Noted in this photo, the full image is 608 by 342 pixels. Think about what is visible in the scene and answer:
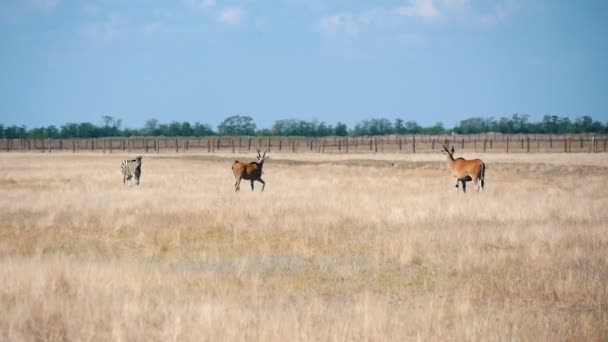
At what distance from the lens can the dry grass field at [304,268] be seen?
7.62m

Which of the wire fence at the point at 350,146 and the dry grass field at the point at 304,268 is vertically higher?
the wire fence at the point at 350,146

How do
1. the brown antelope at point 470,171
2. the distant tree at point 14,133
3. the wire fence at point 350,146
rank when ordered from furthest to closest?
1. the distant tree at point 14,133
2. the wire fence at point 350,146
3. the brown antelope at point 470,171

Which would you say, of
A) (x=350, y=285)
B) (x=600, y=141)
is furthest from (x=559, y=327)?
(x=600, y=141)

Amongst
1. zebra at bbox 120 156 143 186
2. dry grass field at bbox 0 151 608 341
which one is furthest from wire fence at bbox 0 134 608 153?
dry grass field at bbox 0 151 608 341

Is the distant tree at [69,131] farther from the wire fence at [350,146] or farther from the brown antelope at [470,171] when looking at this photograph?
the brown antelope at [470,171]

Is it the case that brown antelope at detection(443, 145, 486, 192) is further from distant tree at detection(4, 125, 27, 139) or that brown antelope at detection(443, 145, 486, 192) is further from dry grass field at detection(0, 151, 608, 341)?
distant tree at detection(4, 125, 27, 139)

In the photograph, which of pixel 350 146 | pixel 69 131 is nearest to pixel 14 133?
pixel 69 131

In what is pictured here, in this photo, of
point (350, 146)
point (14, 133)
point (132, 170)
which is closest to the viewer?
point (132, 170)

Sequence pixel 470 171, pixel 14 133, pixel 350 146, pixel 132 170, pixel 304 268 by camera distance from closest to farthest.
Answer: pixel 304 268 → pixel 470 171 → pixel 132 170 → pixel 350 146 → pixel 14 133

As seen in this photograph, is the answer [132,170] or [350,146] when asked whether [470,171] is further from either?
[350,146]

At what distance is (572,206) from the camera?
1920cm

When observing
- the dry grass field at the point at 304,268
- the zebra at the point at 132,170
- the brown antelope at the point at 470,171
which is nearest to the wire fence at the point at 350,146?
the zebra at the point at 132,170

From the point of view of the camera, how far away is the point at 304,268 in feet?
37.8

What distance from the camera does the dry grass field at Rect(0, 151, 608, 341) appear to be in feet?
25.0
